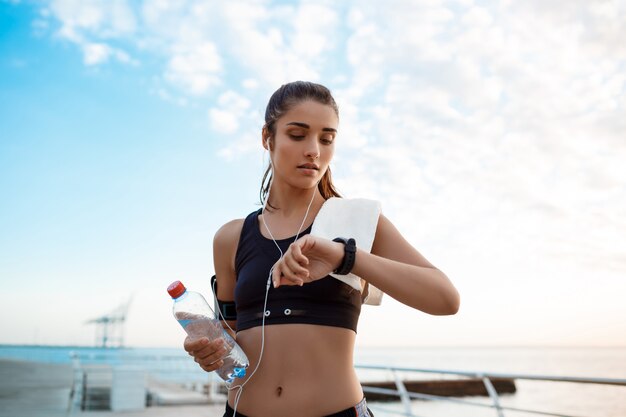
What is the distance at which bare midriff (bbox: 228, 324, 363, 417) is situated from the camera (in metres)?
1.18

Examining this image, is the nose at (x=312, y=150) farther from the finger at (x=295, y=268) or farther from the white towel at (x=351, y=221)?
the finger at (x=295, y=268)

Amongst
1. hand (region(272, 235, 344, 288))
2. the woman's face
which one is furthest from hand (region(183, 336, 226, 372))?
the woman's face

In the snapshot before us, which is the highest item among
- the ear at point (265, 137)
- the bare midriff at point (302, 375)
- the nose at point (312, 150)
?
the ear at point (265, 137)

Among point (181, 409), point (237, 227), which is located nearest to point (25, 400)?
point (181, 409)

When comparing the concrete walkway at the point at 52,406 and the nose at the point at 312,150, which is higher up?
the nose at the point at 312,150

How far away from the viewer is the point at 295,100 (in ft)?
4.59

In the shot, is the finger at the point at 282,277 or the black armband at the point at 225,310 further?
the black armband at the point at 225,310

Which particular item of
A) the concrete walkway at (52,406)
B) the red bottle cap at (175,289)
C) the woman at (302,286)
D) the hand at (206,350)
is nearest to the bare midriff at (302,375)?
the woman at (302,286)

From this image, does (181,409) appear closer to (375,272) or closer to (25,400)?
(25,400)

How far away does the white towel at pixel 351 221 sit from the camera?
4.06ft

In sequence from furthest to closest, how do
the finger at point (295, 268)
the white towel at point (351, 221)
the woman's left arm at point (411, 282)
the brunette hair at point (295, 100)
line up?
the brunette hair at point (295, 100) → the white towel at point (351, 221) → the woman's left arm at point (411, 282) → the finger at point (295, 268)

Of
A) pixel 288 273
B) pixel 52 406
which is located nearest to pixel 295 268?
pixel 288 273

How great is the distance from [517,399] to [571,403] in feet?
19.3

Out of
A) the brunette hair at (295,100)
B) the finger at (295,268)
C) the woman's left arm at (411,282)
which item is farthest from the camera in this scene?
the brunette hair at (295,100)
